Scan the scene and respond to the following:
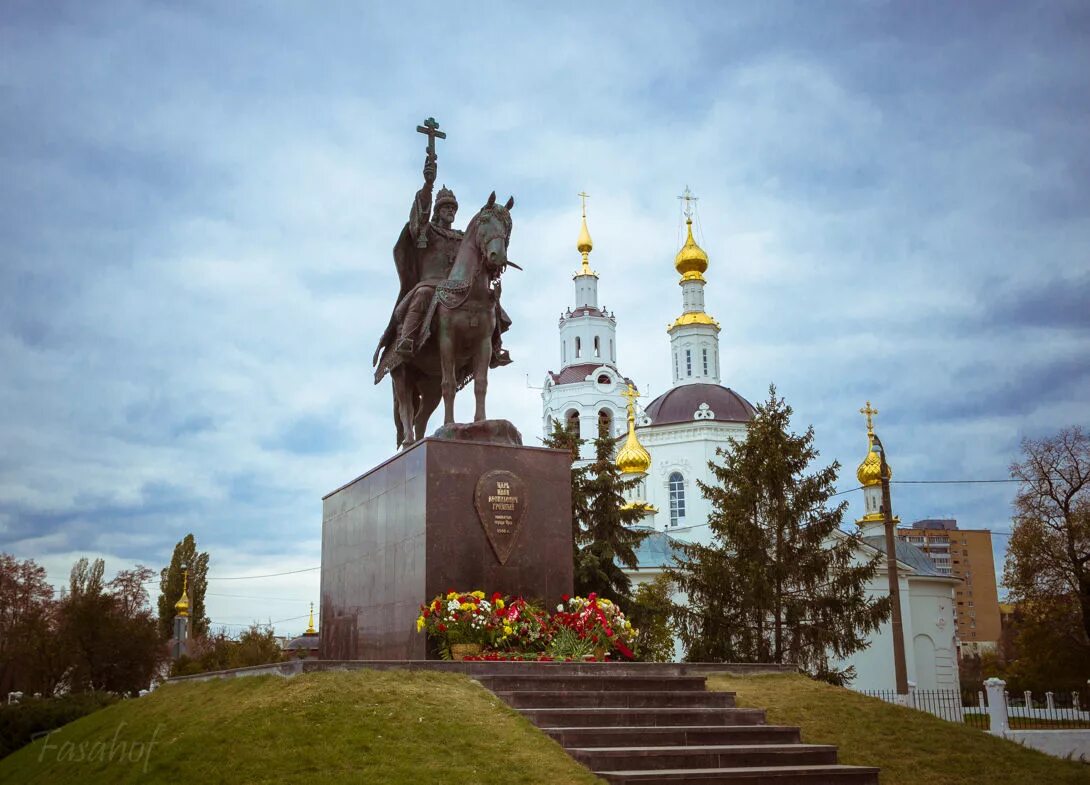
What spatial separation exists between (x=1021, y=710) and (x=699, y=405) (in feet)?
102

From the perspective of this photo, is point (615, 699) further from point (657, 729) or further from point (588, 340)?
point (588, 340)

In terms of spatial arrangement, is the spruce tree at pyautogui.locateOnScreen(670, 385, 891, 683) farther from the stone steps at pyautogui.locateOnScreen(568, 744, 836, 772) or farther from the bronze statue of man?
the stone steps at pyautogui.locateOnScreen(568, 744, 836, 772)

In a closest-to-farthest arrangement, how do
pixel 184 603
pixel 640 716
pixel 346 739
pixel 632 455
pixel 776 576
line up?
pixel 346 739 → pixel 640 716 → pixel 776 576 → pixel 632 455 → pixel 184 603

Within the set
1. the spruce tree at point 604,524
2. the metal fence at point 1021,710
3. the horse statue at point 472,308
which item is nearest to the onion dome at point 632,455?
the metal fence at point 1021,710

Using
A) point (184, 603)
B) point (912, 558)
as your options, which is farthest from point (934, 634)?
point (184, 603)

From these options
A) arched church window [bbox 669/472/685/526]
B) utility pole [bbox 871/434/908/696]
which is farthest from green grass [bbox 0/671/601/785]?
arched church window [bbox 669/472/685/526]

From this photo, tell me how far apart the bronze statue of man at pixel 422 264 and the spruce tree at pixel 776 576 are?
46.3 ft

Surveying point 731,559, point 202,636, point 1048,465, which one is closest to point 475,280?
point 731,559

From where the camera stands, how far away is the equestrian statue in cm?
1276

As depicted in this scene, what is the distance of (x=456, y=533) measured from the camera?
451 inches

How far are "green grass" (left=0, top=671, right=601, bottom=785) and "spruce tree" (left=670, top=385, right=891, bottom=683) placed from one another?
17355mm

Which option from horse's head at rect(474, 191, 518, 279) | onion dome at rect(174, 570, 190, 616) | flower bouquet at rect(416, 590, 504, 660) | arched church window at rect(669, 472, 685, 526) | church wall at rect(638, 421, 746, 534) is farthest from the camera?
arched church window at rect(669, 472, 685, 526)

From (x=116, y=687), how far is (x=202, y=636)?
23214mm

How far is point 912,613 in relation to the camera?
5438 cm
